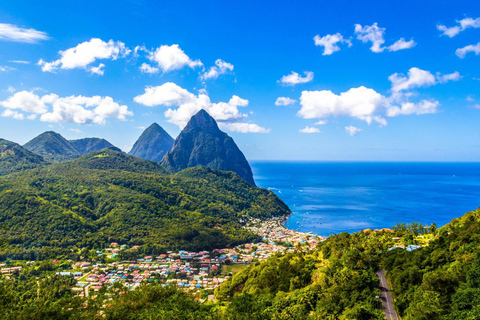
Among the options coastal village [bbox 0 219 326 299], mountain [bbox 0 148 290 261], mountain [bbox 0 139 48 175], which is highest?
mountain [bbox 0 139 48 175]

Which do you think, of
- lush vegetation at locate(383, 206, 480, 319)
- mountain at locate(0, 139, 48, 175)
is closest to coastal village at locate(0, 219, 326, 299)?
lush vegetation at locate(383, 206, 480, 319)

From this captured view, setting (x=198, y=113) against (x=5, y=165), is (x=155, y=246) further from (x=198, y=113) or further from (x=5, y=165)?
(x=198, y=113)

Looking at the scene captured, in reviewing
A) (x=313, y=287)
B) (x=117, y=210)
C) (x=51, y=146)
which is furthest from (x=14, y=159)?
(x=313, y=287)

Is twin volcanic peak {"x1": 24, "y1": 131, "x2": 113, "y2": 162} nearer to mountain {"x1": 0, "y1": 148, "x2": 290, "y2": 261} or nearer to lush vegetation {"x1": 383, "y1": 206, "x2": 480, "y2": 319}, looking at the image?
mountain {"x1": 0, "y1": 148, "x2": 290, "y2": 261}

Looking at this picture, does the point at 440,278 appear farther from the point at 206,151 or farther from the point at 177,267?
the point at 206,151

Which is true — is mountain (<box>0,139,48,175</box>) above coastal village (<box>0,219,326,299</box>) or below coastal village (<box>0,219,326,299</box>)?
above

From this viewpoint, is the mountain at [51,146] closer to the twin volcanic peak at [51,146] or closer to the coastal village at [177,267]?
the twin volcanic peak at [51,146]

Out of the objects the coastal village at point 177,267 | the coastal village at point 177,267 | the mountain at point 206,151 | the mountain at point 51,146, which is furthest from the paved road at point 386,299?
the mountain at point 51,146
